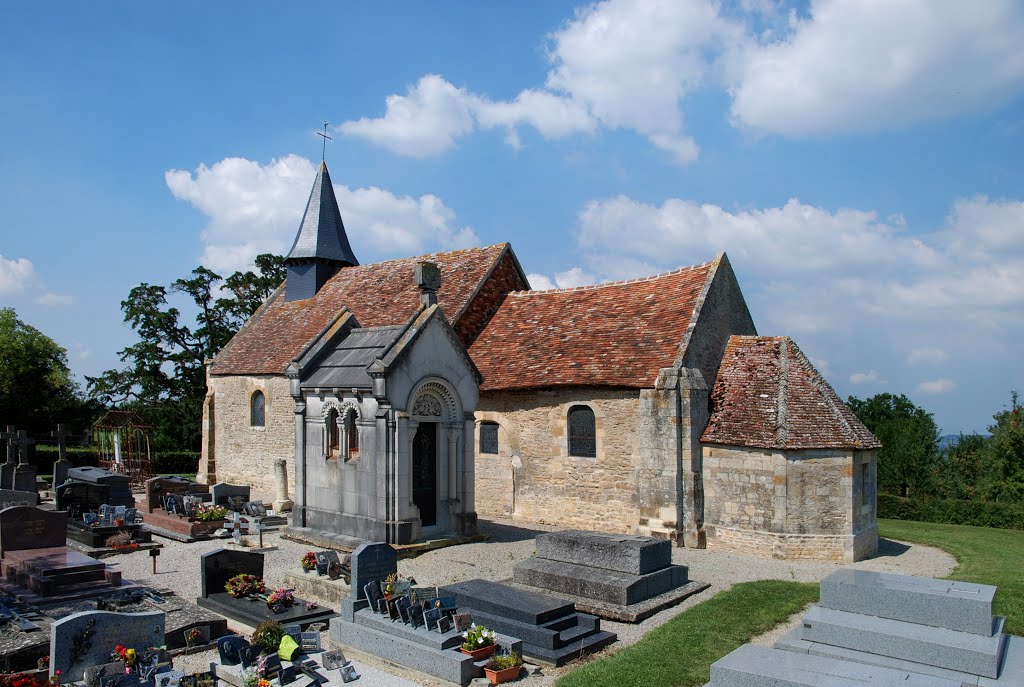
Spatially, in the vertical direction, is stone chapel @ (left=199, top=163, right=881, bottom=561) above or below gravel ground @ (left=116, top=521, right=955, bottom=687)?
above

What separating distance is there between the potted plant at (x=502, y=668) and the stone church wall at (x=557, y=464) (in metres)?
9.79

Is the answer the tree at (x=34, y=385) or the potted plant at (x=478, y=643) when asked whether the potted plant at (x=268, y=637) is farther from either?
the tree at (x=34, y=385)

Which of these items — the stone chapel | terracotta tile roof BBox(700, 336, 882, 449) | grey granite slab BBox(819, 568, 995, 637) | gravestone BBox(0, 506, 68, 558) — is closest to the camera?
grey granite slab BBox(819, 568, 995, 637)

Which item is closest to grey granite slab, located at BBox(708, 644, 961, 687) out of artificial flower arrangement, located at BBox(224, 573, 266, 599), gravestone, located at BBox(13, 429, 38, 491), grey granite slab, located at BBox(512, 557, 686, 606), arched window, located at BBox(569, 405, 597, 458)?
grey granite slab, located at BBox(512, 557, 686, 606)

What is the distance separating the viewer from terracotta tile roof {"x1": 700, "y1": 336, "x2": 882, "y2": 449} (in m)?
16.2

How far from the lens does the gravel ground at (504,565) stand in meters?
13.3

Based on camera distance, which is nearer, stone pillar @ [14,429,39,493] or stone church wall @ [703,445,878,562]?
stone church wall @ [703,445,878,562]

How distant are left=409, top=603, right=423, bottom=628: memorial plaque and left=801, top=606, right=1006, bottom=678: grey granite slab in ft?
16.7

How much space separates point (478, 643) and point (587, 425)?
1070 cm

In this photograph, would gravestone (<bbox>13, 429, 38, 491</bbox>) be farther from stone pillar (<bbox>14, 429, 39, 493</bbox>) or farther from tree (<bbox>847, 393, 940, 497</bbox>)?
tree (<bbox>847, 393, 940, 497</bbox>)

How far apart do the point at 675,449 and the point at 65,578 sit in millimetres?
13105

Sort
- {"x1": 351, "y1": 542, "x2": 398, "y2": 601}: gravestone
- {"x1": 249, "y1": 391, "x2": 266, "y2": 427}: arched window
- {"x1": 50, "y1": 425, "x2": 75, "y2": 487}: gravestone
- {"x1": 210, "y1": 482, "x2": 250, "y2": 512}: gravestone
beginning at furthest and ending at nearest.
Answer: {"x1": 249, "y1": 391, "x2": 266, "y2": 427}: arched window, {"x1": 50, "y1": 425, "x2": 75, "y2": 487}: gravestone, {"x1": 210, "y1": 482, "x2": 250, "y2": 512}: gravestone, {"x1": 351, "y1": 542, "x2": 398, "y2": 601}: gravestone

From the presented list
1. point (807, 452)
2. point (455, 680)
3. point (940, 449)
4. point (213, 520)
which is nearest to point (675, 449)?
point (807, 452)

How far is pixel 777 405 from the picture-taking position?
17.0 m
